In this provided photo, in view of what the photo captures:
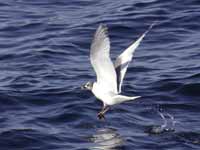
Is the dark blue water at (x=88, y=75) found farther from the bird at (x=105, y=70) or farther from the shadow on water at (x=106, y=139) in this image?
the bird at (x=105, y=70)

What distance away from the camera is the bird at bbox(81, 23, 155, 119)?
528 inches

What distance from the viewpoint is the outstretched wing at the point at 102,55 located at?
43.9ft

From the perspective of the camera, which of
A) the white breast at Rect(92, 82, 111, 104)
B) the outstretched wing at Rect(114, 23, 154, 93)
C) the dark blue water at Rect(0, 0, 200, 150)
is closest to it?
the white breast at Rect(92, 82, 111, 104)

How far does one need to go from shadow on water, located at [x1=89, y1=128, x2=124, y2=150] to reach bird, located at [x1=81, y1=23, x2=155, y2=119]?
0.93 ft

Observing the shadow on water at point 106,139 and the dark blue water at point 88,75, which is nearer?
the shadow on water at point 106,139

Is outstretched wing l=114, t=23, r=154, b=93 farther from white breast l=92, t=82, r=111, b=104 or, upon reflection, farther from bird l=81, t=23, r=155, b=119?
white breast l=92, t=82, r=111, b=104

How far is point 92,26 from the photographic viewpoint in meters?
22.0

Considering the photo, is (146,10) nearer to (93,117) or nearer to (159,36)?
(159,36)

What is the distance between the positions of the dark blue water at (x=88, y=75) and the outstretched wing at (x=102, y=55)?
50.4 inches

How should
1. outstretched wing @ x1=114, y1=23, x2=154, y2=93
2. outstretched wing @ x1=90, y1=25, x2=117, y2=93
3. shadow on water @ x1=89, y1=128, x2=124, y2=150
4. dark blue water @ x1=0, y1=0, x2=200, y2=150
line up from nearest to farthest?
outstretched wing @ x1=90, y1=25, x2=117, y2=93 → shadow on water @ x1=89, y1=128, x2=124, y2=150 → outstretched wing @ x1=114, y1=23, x2=154, y2=93 → dark blue water @ x1=0, y1=0, x2=200, y2=150

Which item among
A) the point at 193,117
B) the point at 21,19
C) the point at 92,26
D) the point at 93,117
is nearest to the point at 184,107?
the point at 193,117

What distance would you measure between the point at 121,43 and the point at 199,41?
188 cm

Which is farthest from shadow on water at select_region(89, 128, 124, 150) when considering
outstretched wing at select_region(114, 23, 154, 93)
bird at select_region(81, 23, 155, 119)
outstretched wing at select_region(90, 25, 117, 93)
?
outstretched wing at select_region(90, 25, 117, 93)

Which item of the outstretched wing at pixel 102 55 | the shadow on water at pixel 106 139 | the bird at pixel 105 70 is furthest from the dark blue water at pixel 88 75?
the outstretched wing at pixel 102 55
